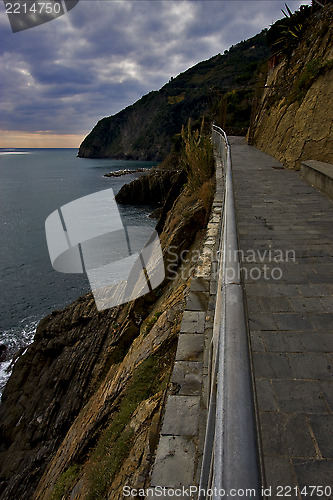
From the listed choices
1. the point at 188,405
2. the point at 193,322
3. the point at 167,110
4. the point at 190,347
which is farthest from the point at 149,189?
the point at 167,110

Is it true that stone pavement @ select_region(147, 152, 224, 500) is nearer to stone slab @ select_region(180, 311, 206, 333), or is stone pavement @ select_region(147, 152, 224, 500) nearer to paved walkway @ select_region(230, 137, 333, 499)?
stone slab @ select_region(180, 311, 206, 333)

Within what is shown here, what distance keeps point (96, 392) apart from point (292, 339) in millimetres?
5755

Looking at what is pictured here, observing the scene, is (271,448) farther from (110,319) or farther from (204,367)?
(110,319)

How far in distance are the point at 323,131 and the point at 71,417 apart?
35.2 ft

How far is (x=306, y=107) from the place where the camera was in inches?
375

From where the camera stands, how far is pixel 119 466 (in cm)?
318

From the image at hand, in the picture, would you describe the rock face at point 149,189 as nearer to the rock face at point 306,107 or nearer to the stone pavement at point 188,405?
the rock face at point 306,107

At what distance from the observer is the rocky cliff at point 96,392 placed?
3.40 meters

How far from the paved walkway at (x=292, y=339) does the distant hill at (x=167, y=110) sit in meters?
49.2

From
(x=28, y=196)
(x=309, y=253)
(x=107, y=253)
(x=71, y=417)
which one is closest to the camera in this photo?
(x=309, y=253)

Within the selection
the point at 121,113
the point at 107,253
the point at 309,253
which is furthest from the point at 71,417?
the point at 121,113

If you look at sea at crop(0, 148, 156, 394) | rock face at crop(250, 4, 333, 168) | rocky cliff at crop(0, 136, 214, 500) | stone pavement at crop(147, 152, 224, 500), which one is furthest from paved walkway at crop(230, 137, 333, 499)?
sea at crop(0, 148, 156, 394)

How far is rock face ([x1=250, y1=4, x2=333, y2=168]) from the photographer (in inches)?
331

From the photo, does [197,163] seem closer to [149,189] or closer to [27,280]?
[27,280]
